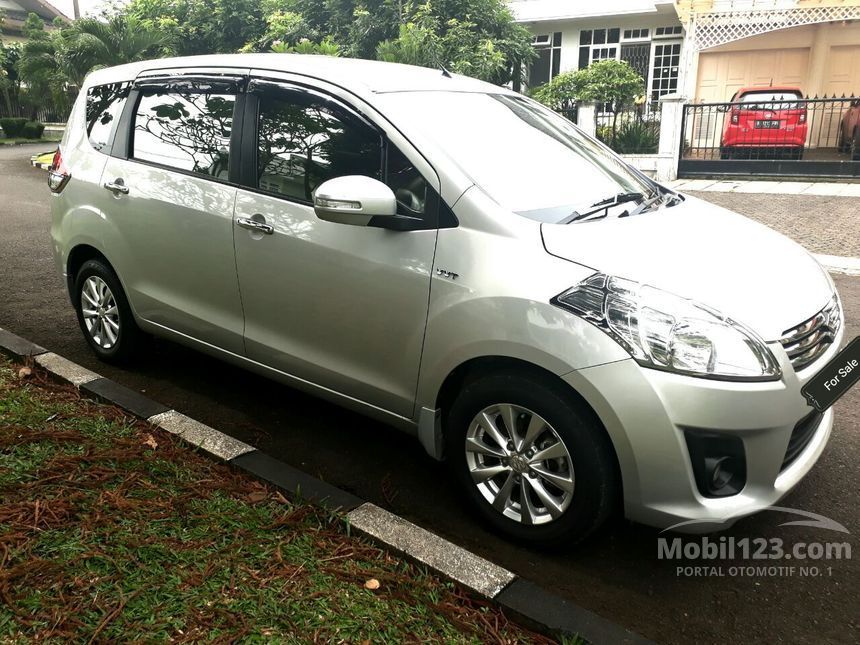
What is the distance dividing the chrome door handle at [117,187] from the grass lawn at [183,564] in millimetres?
1466

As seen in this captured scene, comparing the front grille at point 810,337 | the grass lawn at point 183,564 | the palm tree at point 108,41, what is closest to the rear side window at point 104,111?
the grass lawn at point 183,564

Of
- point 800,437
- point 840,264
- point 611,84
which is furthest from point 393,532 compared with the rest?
point 611,84

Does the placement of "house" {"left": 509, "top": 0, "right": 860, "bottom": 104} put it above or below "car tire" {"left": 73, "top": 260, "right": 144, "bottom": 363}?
above

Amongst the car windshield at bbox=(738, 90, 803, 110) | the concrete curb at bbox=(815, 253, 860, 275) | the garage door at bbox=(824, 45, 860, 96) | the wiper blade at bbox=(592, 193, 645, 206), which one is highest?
the garage door at bbox=(824, 45, 860, 96)

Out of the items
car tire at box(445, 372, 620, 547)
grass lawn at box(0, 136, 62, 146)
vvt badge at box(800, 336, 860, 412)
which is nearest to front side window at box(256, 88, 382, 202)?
car tire at box(445, 372, 620, 547)

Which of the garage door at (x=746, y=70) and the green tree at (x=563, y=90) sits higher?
the garage door at (x=746, y=70)

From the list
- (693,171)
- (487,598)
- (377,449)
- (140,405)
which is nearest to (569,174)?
(377,449)

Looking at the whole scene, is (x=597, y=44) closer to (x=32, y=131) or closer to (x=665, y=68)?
(x=665, y=68)

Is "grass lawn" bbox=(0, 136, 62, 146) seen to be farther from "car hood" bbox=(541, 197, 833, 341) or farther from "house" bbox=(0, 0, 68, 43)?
"car hood" bbox=(541, 197, 833, 341)

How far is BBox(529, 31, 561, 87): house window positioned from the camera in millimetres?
24578

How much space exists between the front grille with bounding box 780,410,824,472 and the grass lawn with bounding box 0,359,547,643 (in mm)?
1147

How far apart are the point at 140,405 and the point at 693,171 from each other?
13635mm

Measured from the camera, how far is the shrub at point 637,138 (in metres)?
16.1

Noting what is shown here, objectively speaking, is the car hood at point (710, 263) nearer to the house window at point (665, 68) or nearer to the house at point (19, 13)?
the house window at point (665, 68)
